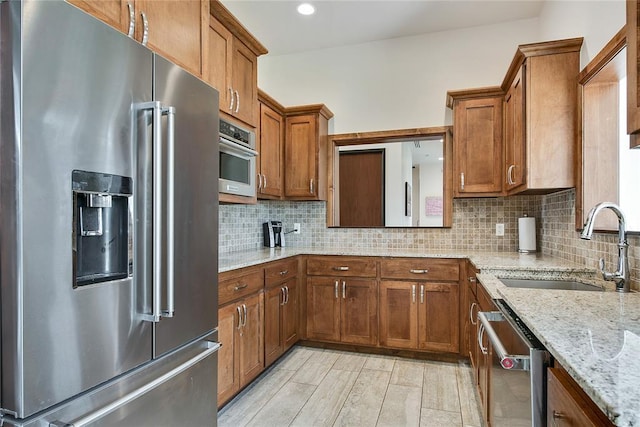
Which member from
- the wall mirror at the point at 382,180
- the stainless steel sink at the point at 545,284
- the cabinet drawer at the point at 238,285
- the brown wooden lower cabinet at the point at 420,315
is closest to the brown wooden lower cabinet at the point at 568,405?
the stainless steel sink at the point at 545,284

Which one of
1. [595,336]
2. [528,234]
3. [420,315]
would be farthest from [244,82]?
[528,234]

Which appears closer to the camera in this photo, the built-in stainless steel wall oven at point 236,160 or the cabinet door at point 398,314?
the built-in stainless steel wall oven at point 236,160

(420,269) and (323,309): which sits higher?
(420,269)

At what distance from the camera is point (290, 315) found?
3.14m

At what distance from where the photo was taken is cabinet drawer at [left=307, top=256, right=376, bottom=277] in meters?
3.21

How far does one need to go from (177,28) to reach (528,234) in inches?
117

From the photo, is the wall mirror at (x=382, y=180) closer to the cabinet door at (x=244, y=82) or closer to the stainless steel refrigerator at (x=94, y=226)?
the cabinet door at (x=244, y=82)

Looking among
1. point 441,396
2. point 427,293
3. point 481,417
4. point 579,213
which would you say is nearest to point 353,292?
point 427,293

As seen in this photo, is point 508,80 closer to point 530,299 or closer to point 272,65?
point 530,299

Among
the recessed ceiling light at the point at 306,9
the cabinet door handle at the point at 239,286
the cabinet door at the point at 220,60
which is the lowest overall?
the cabinet door handle at the point at 239,286

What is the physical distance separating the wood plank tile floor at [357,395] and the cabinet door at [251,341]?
0.52 feet

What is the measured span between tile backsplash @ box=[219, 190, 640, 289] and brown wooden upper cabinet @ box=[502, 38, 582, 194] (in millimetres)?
265

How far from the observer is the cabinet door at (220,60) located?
2.27m

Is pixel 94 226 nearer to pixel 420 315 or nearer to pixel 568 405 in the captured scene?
pixel 568 405
